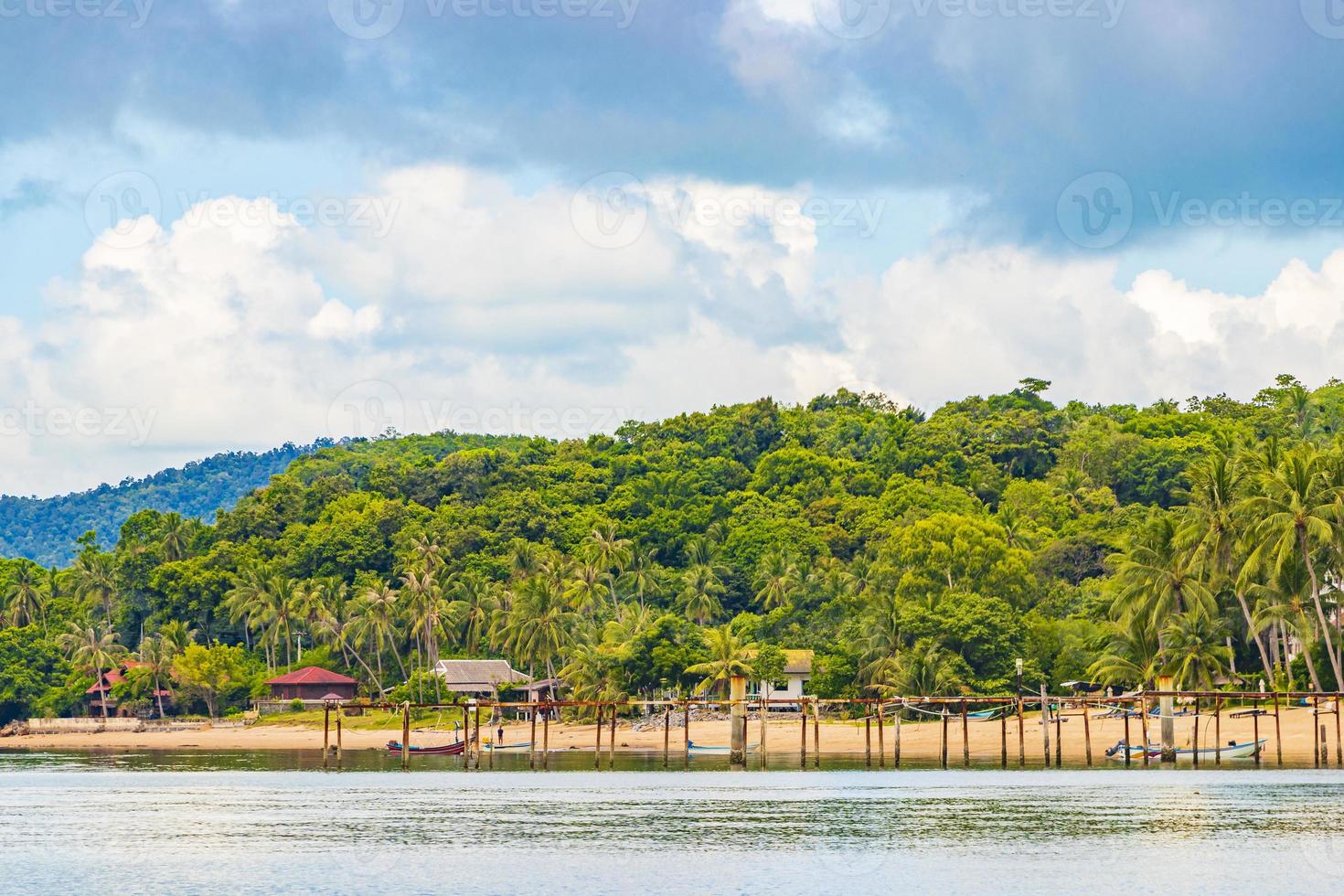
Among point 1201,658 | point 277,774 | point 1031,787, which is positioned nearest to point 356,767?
point 277,774

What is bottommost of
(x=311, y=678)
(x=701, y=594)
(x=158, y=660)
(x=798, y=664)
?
(x=311, y=678)

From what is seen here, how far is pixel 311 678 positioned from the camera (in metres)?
118

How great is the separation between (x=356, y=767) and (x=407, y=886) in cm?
4208

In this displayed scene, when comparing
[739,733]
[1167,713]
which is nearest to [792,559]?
[739,733]

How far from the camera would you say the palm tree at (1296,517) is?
69.9 m

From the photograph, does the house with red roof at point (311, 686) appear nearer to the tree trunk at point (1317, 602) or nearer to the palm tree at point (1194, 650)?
the palm tree at point (1194, 650)

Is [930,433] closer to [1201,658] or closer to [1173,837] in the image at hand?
[1201,658]

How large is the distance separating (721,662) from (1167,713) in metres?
32.2

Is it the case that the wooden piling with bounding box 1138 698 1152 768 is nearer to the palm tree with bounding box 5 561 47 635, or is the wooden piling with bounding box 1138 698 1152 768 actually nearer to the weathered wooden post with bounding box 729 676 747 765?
the weathered wooden post with bounding box 729 676 747 765

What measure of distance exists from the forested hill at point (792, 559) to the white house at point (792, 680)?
4.71 ft

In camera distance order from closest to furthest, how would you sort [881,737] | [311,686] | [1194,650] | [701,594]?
1. [881,737]
2. [1194,650]
3. [311,686]
4. [701,594]

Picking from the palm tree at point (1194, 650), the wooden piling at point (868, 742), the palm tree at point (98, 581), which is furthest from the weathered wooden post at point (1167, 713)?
the palm tree at point (98, 581)

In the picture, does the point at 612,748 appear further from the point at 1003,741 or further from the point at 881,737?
the point at 1003,741

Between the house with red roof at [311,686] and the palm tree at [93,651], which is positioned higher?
the palm tree at [93,651]
